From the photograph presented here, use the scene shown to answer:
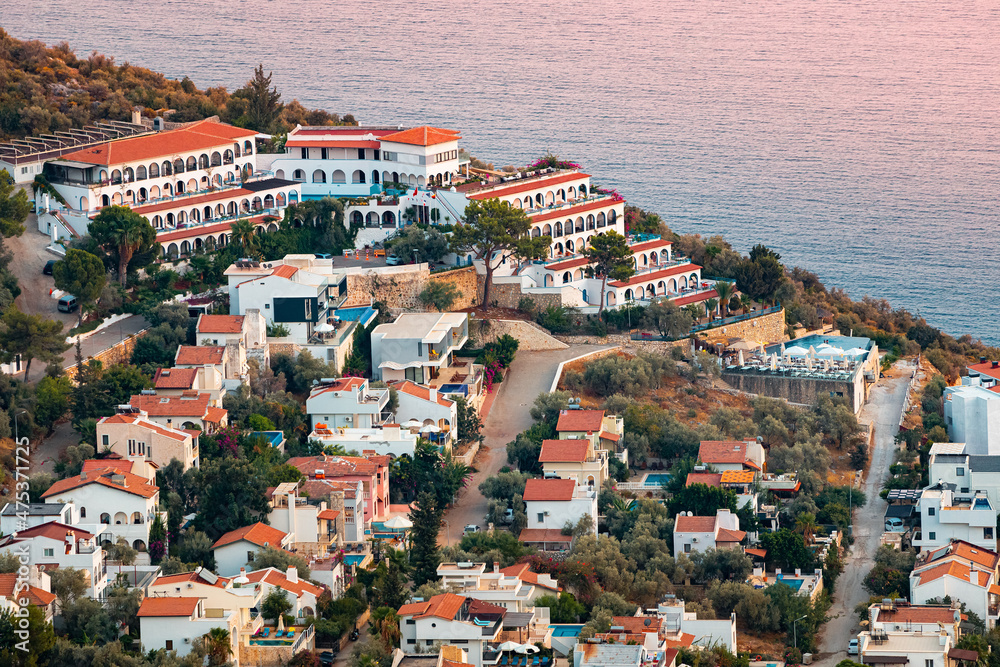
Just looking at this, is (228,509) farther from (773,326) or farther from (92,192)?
(773,326)

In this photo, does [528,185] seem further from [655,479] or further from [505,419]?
[655,479]

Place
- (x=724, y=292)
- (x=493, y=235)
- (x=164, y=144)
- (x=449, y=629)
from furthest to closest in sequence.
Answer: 1. (x=164, y=144)
2. (x=724, y=292)
3. (x=493, y=235)
4. (x=449, y=629)

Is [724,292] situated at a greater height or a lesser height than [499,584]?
greater

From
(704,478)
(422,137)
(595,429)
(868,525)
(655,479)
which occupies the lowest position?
(868,525)

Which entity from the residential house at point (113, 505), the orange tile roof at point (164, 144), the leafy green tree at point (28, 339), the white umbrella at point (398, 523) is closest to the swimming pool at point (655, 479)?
the white umbrella at point (398, 523)

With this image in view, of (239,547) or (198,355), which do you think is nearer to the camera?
(239,547)

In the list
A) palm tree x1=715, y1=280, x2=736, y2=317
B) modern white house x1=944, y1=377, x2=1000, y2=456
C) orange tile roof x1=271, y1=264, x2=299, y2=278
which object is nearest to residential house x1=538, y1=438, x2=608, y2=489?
orange tile roof x1=271, y1=264, x2=299, y2=278

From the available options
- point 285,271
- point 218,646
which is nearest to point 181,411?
point 285,271
